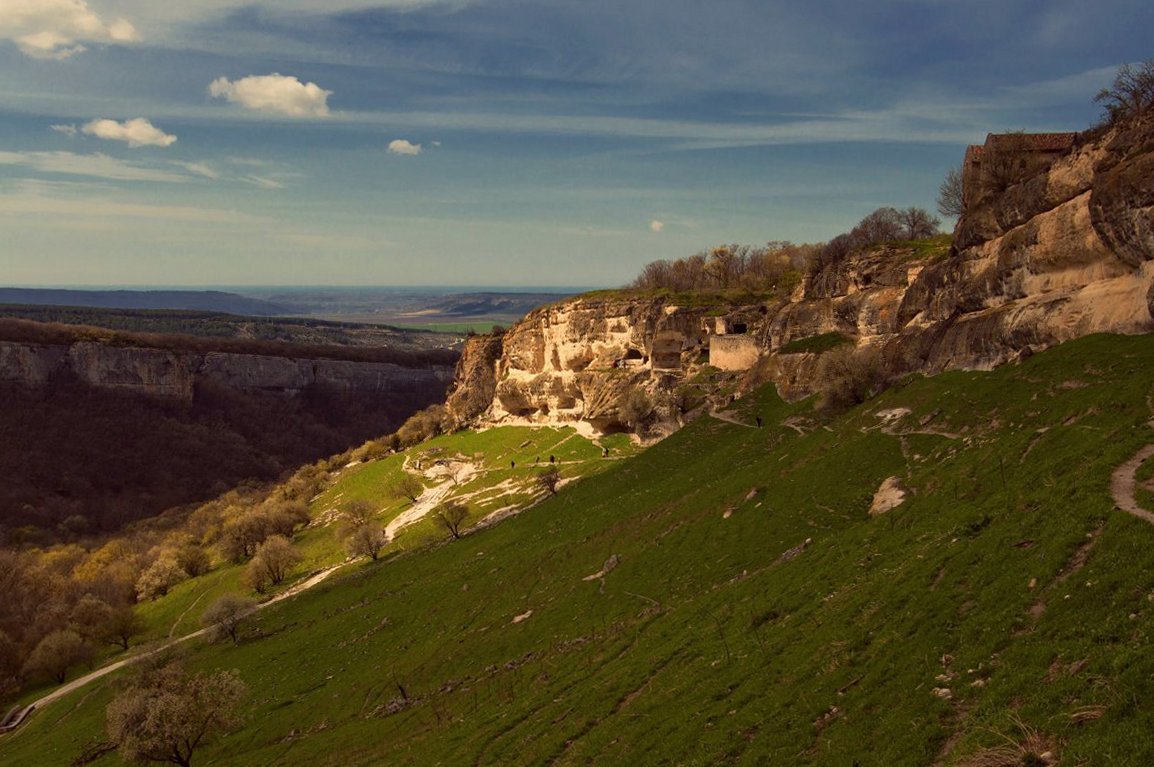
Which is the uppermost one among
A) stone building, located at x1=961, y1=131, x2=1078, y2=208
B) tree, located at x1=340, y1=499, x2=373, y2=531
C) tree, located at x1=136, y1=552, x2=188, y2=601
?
stone building, located at x1=961, y1=131, x2=1078, y2=208

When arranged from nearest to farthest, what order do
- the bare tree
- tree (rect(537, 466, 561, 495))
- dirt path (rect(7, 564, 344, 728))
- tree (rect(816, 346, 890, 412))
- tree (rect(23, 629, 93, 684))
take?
tree (rect(816, 346, 890, 412)) < dirt path (rect(7, 564, 344, 728)) < tree (rect(23, 629, 93, 684)) < tree (rect(537, 466, 561, 495)) < the bare tree

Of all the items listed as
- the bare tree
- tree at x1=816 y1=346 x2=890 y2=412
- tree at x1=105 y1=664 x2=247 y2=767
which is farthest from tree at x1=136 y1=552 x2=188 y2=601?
tree at x1=816 y1=346 x2=890 y2=412

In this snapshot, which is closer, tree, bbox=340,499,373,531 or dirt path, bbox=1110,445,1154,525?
dirt path, bbox=1110,445,1154,525

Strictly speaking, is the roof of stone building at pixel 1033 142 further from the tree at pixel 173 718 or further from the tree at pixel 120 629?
the tree at pixel 120 629

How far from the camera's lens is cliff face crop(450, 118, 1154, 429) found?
27922 millimetres

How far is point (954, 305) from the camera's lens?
128ft

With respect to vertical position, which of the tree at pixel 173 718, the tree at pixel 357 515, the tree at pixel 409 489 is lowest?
the tree at pixel 357 515

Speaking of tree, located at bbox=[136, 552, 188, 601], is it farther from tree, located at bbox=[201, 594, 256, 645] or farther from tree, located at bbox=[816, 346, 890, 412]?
tree, located at bbox=[816, 346, 890, 412]

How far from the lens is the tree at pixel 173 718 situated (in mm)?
31812

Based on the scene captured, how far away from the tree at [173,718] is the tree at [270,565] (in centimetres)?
3205

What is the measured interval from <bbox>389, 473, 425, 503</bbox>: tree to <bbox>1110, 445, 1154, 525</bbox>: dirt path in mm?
71177

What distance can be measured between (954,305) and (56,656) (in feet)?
238

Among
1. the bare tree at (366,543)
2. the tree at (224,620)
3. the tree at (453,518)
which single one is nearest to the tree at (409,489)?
the bare tree at (366,543)

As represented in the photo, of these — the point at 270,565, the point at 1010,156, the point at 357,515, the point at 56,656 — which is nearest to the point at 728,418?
the point at 1010,156
